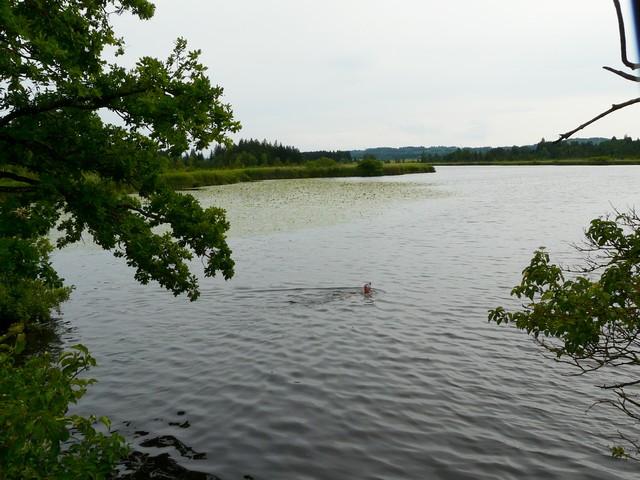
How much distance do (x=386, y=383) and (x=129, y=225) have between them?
6.90m

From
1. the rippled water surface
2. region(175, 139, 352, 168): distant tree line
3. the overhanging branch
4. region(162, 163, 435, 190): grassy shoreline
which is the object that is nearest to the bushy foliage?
the rippled water surface

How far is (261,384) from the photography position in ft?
39.9

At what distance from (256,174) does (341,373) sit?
9459 centimetres

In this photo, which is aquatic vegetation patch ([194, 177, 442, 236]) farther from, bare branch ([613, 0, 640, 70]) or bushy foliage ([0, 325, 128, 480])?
bare branch ([613, 0, 640, 70])

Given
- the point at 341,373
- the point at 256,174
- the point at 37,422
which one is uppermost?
the point at 256,174

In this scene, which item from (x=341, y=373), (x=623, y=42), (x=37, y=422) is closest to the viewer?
(x=623, y=42)

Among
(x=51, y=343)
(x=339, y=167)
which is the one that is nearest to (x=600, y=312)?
(x=51, y=343)

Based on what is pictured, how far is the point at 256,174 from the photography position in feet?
343

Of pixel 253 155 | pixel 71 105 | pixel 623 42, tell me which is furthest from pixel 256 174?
pixel 623 42

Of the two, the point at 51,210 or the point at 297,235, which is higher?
the point at 51,210

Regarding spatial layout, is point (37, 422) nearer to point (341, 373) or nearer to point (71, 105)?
point (71, 105)

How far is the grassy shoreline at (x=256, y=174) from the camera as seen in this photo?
74.4 metres

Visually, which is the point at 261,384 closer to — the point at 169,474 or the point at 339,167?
the point at 169,474

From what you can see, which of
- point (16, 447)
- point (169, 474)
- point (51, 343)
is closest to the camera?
point (16, 447)
